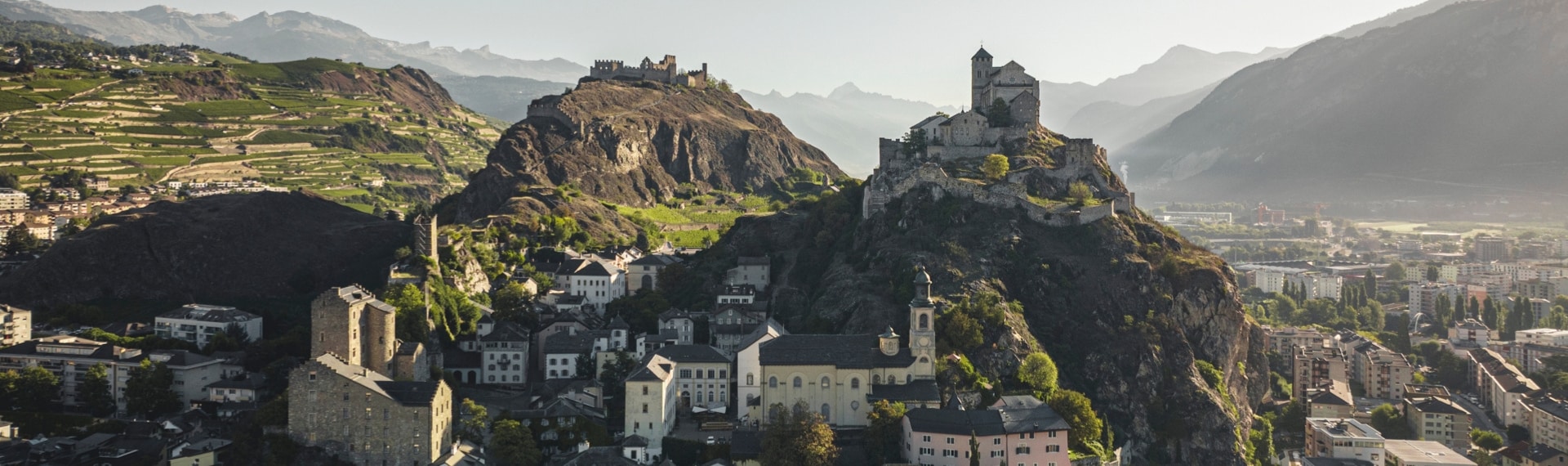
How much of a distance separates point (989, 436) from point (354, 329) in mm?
30063

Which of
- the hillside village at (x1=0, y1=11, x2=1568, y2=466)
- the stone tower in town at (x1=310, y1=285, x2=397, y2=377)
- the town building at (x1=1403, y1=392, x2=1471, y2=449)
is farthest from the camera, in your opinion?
the town building at (x1=1403, y1=392, x2=1471, y2=449)

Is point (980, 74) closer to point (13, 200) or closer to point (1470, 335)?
point (1470, 335)

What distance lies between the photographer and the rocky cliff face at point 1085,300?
71.2 m

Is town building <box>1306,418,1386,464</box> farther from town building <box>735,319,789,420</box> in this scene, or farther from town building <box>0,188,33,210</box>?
town building <box>0,188,33,210</box>

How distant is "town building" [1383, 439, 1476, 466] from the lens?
239 feet

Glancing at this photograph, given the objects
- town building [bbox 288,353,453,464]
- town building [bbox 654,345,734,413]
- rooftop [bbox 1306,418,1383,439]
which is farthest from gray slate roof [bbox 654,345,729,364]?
rooftop [bbox 1306,418,1383,439]

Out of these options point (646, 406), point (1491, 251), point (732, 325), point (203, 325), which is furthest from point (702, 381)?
point (1491, 251)

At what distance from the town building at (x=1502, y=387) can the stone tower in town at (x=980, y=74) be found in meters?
43.2

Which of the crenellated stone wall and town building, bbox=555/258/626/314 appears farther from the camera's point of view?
town building, bbox=555/258/626/314

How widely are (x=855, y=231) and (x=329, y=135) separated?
9272 cm

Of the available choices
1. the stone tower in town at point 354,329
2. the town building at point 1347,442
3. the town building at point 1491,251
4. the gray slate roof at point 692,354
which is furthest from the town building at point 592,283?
the town building at point 1491,251

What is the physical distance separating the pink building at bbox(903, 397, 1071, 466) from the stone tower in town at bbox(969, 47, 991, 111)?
41872 mm

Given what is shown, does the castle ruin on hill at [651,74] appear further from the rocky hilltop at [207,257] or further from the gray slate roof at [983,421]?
the gray slate roof at [983,421]

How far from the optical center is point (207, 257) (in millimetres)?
78750
